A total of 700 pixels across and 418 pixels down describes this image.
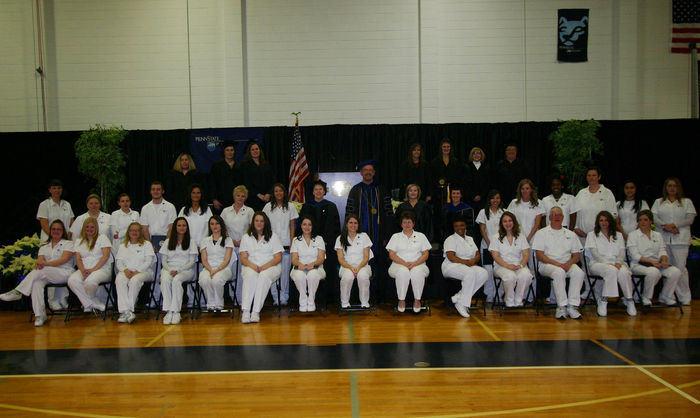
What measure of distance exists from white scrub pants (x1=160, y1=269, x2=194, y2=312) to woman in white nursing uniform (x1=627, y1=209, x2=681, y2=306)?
5.86 metres

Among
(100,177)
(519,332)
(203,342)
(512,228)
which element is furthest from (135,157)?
(519,332)

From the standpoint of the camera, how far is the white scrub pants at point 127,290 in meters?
7.02

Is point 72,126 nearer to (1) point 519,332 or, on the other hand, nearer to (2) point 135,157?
(2) point 135,157

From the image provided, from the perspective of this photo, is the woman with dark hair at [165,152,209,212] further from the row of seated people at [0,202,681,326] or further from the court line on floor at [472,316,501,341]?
the court line on floor at [472,316,501,341]

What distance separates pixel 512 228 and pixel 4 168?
30.0 feet

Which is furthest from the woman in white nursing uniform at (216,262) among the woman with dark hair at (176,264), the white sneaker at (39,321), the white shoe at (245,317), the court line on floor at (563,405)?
the court line on floor at (563,405)

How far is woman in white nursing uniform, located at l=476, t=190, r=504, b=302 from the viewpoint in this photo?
7.72 m

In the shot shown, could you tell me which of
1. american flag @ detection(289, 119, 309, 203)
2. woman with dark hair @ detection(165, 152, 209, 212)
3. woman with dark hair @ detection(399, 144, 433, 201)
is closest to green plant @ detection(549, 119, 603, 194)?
woman with dark hair @ detection(399, 144, 433, 201)

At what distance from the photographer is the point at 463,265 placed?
7176 mm

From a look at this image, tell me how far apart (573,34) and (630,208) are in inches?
177

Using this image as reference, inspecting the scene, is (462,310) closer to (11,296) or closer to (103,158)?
(11,296)

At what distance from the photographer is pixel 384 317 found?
7.03m

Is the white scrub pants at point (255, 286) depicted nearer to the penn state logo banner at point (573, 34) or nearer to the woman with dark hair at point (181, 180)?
the woman with dark hair at point (181, 180)

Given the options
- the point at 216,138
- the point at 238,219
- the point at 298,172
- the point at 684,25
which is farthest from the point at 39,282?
the point at 684,25
